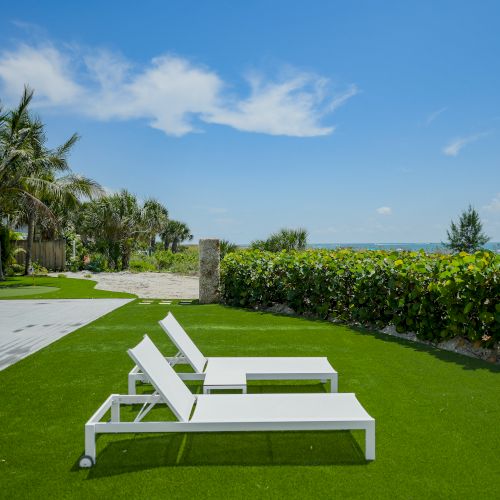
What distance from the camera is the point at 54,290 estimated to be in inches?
689

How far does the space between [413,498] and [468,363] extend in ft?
13.9

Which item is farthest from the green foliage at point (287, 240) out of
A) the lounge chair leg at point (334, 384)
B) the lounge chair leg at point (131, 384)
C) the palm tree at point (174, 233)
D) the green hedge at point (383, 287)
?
the palm tree at point (174, 233)

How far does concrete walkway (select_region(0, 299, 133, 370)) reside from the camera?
26.5ft

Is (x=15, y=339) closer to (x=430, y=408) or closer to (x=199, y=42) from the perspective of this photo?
(x=430, y=408)

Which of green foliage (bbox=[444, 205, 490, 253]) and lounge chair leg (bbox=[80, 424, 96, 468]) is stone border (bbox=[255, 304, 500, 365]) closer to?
lounge chair leg (bbox=[80, 424, 96, 468])

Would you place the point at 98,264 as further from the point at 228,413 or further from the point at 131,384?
the point at 228,413

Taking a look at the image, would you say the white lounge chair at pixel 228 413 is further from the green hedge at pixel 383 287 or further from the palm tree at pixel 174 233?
the palm tree at pixel 174 233

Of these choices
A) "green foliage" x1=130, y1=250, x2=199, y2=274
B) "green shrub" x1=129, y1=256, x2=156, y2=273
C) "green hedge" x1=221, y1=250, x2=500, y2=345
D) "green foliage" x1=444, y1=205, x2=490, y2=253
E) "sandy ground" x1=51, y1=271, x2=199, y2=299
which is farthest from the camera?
"green foliage" x1=444, y1=205, x2=490, y2=253

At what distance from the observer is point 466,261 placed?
7.43 metres

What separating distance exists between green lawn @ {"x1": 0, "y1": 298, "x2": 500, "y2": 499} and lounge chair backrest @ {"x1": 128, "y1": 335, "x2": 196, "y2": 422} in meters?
0.39

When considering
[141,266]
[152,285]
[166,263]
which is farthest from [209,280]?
[166,263]

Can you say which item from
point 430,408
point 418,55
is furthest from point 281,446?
point 418,55

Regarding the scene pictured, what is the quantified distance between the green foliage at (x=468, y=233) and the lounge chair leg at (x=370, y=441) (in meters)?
54.5

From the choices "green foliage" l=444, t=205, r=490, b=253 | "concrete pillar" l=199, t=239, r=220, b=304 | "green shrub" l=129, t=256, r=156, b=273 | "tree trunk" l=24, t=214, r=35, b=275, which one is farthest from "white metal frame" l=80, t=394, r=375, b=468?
"green foliage" l=444, t=205, r=490, b=253
